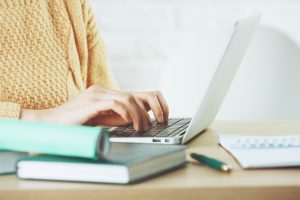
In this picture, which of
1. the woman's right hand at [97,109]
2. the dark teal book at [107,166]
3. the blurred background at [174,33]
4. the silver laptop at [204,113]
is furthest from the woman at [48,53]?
the dark teal book at [107,166]

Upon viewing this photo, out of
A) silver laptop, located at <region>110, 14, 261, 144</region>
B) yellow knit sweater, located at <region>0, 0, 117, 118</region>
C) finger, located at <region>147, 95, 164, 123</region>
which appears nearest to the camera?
silver laptop, located at <region>110, 14, 261, 144</region>

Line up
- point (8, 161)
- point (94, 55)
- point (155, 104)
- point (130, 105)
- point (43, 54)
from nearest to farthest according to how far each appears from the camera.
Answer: point (8, 161)
point (130, 105)
point (155, 104)
point (43, 54)
point (94, 55)

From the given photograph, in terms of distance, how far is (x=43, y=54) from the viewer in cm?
149

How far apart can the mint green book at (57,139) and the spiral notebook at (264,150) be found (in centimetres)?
19

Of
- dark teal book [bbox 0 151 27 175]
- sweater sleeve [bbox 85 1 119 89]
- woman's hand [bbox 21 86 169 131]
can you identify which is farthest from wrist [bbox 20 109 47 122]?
sweater sleeve [bbox 85 1 119 89]

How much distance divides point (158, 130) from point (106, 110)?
10 cm

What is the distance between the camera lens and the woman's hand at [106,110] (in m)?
0.95

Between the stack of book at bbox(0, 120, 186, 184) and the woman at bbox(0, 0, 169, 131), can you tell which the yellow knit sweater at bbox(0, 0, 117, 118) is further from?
the stack of book at bbox(0, 120, 186, 184)

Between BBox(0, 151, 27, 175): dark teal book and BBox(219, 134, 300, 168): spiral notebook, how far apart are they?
0.29 meters

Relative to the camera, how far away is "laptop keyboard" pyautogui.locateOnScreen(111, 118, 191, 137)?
0.97 metres

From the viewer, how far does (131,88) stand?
6.02ft

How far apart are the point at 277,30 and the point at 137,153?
102 cm

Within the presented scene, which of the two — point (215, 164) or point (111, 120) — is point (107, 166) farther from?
point (111, 120)

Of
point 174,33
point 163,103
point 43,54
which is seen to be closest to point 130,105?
point 163,103
